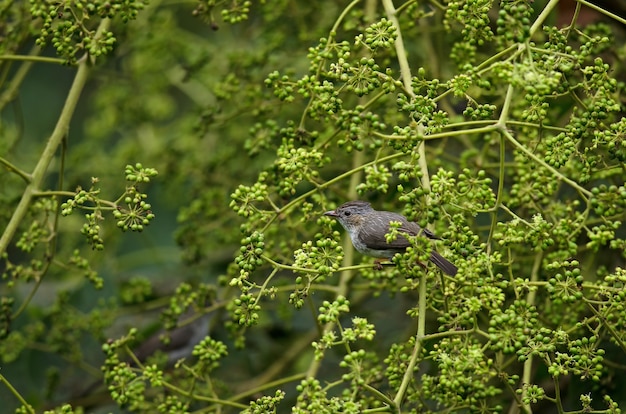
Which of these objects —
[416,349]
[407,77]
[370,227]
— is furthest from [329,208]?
[416,349]

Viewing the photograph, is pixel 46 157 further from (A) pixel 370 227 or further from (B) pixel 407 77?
(B) pixel 407 77

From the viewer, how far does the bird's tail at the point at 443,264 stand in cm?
277

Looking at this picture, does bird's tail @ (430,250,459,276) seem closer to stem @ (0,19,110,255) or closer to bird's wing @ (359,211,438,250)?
bird's wing @ (359,211,438,250)

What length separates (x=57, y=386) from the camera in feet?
14.2

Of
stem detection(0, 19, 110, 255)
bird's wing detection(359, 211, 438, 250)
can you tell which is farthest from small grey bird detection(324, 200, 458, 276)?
stem detection(0, 19, 110, 255)

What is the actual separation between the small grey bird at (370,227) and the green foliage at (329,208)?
85mm

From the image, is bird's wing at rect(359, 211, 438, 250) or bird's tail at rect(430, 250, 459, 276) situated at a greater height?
bird's tail at rect(430, 250, 459, 276)

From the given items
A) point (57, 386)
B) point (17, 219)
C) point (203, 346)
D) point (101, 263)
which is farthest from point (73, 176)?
point (203, 346)

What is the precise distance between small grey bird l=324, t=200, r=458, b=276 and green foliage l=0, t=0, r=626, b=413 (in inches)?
3.4

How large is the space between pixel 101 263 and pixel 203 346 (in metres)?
1.92

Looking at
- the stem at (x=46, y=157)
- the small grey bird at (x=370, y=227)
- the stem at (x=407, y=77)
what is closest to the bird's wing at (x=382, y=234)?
the small grey bird at (x=370, y=227)

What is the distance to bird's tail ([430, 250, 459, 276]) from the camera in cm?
277

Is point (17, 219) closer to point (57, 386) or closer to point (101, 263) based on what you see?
point (57, 386)

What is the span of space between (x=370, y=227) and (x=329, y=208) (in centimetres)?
28
